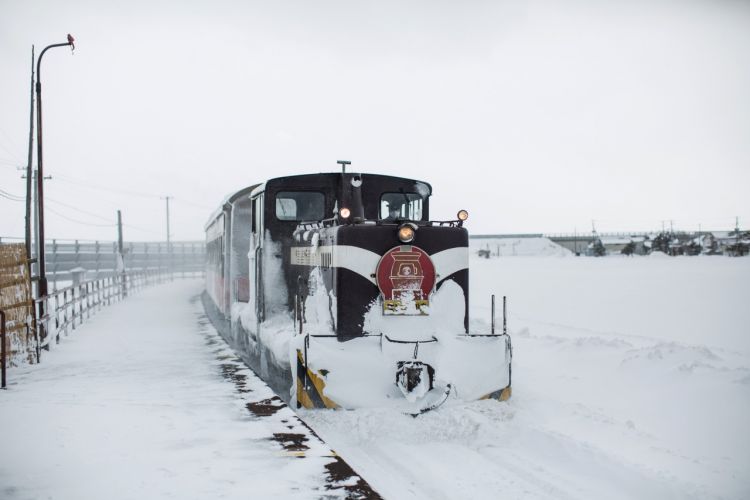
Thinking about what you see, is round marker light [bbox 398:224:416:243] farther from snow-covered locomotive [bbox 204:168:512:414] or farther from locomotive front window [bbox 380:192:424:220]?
locomotive front window [bbox 380:192:424:220]

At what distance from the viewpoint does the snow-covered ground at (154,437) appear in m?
3.73

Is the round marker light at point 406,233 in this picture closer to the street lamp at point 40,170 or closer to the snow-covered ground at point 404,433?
the snow-covered ground at point 404,433

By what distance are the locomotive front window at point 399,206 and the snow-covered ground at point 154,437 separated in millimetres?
2725

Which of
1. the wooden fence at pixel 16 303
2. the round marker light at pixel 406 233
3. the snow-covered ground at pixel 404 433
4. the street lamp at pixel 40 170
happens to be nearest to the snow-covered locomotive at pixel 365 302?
the round marker light at pixel 406 233

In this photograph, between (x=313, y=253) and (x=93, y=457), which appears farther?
(x=313, y=253)

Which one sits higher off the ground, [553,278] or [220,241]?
[220,241]

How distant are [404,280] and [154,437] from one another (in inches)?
111

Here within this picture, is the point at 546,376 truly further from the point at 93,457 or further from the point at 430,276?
the point at 93,457

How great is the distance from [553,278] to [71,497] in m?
22.9

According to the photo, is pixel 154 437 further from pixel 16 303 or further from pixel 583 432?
pixel 16 303

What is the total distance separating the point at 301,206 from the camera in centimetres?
782

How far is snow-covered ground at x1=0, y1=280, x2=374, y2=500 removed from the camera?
373 cm

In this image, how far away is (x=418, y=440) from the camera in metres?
5.30

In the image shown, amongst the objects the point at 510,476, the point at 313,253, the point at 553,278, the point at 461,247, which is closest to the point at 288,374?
the point at 313,253
